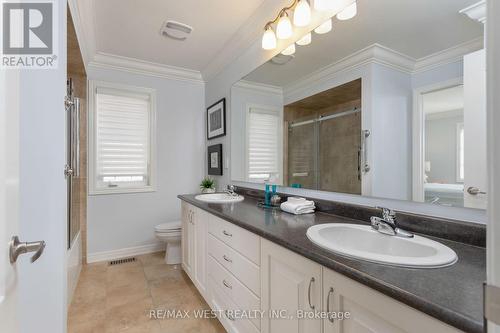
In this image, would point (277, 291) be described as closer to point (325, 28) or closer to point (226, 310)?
point (226, 310)

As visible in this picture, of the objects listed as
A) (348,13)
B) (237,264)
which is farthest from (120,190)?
(348,13)

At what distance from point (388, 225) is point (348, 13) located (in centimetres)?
123

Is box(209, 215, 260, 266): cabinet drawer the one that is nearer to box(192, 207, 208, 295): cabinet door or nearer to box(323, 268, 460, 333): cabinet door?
box(192, 207, 208, 295): cabinet door

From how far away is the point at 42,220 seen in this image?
113 cm

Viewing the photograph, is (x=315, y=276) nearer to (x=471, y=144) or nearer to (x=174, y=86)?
(x=471, y=144)

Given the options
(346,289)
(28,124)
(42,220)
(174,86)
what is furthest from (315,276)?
(174,86)

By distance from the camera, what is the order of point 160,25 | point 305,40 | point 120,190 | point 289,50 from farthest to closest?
point 120,190 < point 160,25 < point 289,50 < point 305,40

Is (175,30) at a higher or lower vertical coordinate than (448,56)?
higher

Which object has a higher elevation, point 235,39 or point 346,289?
point 235,39

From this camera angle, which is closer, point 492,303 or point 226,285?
point 492,303

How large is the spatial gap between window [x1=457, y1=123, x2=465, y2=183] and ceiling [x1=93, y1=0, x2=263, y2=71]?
1703 millimetres

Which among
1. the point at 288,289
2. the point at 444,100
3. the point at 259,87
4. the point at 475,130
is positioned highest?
the point at 259,87

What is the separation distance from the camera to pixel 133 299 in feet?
6.66

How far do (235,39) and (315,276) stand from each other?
7.71 feet
